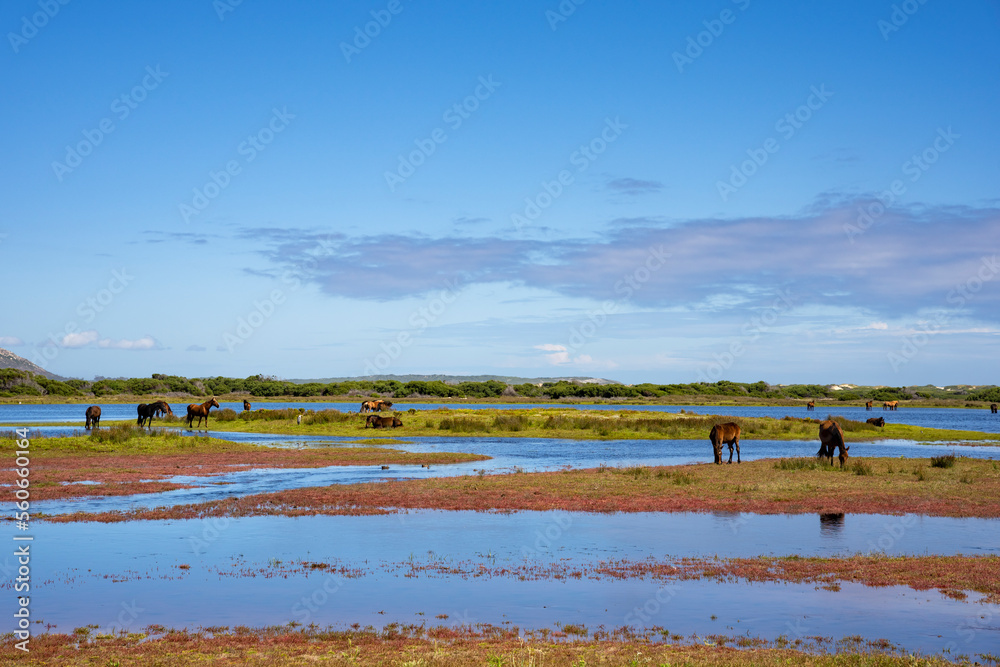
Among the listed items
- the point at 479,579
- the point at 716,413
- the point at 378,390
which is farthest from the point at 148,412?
the point at 378,390

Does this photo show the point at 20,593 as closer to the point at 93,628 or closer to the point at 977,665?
the point at 93,628

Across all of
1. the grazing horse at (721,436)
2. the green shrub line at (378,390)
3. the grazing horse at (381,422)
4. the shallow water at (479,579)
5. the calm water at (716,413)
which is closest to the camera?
the shallow water at (479,579)

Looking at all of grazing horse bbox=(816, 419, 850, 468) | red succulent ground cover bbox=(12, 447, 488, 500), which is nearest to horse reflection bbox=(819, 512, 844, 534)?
grazing horse bbox=(816, 419, 850, 468)

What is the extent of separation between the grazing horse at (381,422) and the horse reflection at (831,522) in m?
47.2

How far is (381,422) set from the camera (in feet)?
219

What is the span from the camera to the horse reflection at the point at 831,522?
21141mm

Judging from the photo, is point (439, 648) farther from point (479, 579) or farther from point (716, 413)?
point (716, 413)

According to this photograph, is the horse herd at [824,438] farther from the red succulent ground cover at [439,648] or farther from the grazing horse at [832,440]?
the red succulent ground cover at [439,648]

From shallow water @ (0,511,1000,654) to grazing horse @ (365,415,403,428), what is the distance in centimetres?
4334

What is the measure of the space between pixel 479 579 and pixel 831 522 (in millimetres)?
12004

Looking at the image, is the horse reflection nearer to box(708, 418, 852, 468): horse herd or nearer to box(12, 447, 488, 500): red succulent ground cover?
box(708, 418, 852, 468): horse herd

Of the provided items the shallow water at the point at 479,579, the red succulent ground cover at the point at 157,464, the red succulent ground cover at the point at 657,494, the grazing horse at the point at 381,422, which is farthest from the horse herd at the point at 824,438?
the grazing horse at the point at 381,422

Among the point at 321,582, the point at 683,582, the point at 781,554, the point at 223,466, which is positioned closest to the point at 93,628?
the point at 321,582

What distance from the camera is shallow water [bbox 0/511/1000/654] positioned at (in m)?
13.0
